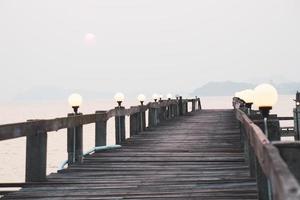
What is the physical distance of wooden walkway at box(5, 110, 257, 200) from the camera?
6742 millimetres

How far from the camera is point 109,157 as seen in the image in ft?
35.6

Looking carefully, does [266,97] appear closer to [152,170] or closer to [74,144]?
[152,170]

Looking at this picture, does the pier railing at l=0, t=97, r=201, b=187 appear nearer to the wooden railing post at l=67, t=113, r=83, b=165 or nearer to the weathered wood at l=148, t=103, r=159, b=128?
the wooden railing post at l=67, t=113, r=83, b=165

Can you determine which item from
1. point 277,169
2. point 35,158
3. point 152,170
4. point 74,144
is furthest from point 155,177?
point 277,169

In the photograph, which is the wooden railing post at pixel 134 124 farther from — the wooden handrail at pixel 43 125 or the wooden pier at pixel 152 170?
the wooden handrail at pixel 43 125

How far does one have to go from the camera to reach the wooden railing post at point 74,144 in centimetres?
1004

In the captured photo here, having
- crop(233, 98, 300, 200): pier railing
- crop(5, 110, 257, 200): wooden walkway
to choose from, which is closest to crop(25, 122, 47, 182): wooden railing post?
crop(5, 110, 257, 200): wooden walkway

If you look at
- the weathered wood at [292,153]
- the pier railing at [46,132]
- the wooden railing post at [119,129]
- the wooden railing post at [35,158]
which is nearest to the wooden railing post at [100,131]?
the pier railing at [46,132]

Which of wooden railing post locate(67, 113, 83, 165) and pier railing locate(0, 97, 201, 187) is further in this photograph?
wooden railing post locate(67, 113, 83, 165)

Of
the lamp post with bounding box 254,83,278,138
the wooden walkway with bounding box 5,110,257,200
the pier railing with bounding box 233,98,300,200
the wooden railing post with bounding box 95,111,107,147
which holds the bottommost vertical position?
the wooden walkway with bounding box 5,110,257,200

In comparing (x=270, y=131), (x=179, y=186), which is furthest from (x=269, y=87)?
(x=179, y=186)

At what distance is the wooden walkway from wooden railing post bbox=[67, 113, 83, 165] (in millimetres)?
234

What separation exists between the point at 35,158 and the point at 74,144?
2.25 meters

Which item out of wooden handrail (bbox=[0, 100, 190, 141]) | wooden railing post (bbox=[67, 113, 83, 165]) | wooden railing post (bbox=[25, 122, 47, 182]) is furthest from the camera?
wooden railing post (bbox=[67, 113, 83, 165])
